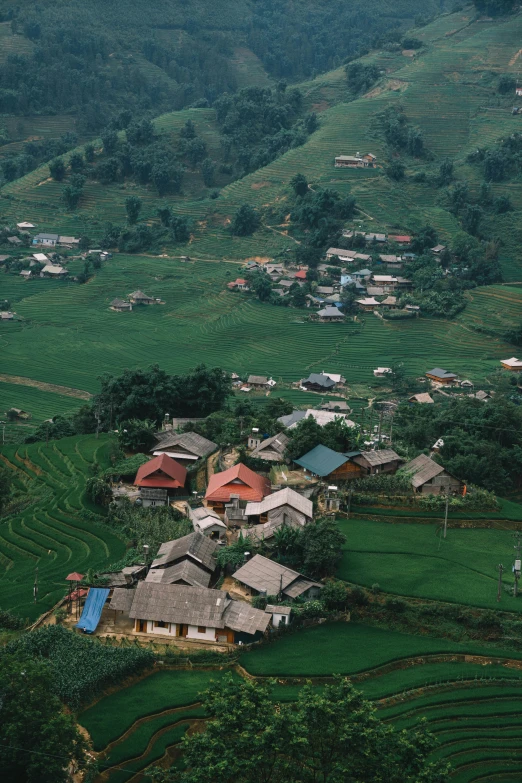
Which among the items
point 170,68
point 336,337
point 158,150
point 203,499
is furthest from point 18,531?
point 170,68

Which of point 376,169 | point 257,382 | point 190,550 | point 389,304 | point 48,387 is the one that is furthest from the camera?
point 376,169

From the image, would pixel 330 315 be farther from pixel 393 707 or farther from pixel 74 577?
pixel 393 707

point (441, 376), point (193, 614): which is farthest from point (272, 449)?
point (441, 376)

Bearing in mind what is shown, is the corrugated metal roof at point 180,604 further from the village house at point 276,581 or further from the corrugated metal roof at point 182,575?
the village house at point 276,581

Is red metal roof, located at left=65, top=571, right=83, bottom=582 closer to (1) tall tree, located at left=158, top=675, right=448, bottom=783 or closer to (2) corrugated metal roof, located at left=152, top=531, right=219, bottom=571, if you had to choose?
(2) corrugated metal roof, located at left=152, top=531, right=219, bottom=571

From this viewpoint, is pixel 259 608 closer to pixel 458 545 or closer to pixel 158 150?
pixel 458 545

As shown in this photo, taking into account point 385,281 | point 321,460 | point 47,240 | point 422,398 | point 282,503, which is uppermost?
point 282,503

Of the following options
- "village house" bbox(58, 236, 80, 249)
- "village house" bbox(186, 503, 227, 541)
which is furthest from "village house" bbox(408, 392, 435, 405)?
"village house" bbox(58, 236, 80, 249)
